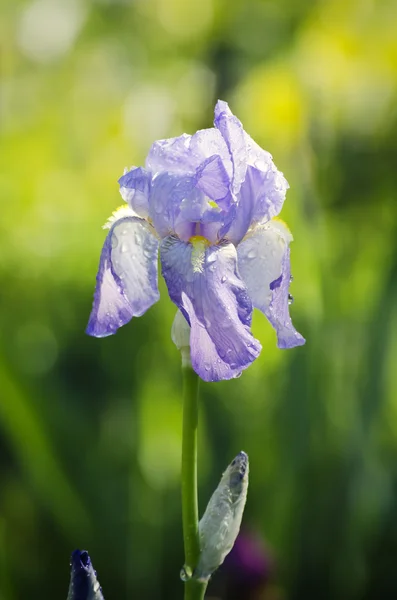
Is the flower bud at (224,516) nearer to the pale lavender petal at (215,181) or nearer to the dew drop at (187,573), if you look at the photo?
the dew drop at (187,573)

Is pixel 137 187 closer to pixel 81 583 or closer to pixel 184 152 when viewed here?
pixel 184 152

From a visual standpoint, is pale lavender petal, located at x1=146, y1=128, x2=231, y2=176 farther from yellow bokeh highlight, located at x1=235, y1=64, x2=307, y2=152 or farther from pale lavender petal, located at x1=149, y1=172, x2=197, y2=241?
yellow bokeh highlight, located at x1=235, y1=64, x2=307, y2=152

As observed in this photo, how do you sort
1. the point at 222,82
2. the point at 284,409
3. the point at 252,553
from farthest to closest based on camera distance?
the point at 222,82
the point at 284,409
the point at 252,553

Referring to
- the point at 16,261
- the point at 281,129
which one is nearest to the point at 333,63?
the point at 281,129

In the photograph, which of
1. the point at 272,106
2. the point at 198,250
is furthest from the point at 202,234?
the point at 272,106

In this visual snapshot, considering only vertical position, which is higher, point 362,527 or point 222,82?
point 222,82

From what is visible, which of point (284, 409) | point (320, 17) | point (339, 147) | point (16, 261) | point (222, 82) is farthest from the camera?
point (320, 17)

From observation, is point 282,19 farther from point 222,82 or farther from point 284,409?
point 284,409

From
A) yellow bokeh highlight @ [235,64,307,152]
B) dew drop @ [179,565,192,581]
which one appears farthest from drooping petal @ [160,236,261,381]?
yellow bokeh highlight @ [235,64,307,152]
